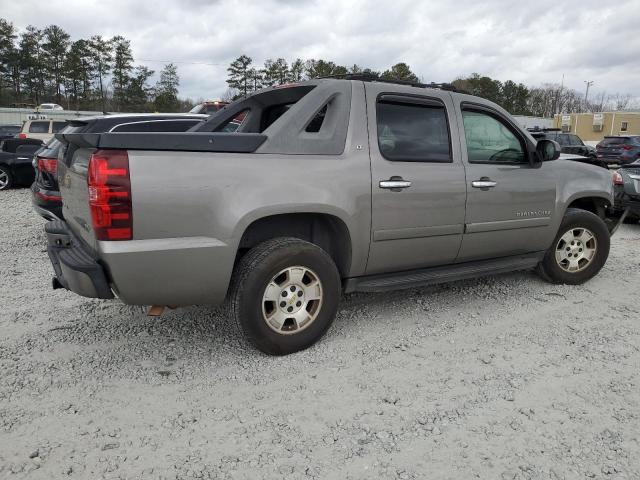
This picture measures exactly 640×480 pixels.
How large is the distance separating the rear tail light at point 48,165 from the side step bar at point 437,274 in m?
4.17

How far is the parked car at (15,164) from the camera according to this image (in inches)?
467

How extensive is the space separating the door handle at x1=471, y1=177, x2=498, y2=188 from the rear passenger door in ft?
0.46

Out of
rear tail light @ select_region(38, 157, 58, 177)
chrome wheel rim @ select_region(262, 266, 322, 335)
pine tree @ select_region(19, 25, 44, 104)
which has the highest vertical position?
pine tree @ select_region(19, 25, 44, 104)

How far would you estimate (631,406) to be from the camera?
2.86 meters

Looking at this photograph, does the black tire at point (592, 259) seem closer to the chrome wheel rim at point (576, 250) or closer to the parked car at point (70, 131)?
the chrome wheel rim at point (576, 250)

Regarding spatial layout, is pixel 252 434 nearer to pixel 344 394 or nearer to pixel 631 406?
pixel 344 394

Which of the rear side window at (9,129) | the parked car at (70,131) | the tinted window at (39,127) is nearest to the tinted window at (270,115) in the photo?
the parked car at (70,131)

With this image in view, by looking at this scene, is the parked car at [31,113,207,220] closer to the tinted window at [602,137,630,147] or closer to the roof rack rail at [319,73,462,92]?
the roof rack rail at [319,73,462,92]

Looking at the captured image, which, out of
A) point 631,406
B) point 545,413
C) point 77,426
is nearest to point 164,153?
point 77,426

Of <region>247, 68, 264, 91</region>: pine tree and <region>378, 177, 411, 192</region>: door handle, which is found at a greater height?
<region>247, 68, 264, 91</region>: pine tree

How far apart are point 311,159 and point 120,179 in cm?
125

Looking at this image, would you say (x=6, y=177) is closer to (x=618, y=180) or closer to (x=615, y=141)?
(x=618, y=180)

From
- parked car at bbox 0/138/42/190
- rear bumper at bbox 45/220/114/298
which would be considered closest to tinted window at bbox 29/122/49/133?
parked car at bbox 0/138/42/190

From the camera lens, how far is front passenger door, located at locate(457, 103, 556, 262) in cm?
412
